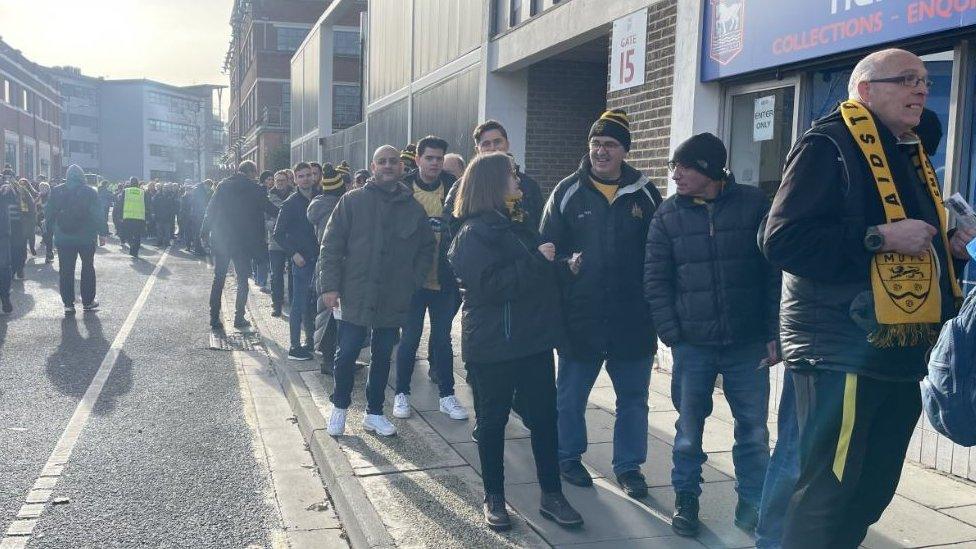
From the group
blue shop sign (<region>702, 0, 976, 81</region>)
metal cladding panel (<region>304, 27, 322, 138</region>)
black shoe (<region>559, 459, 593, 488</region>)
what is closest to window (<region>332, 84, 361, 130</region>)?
metal cladding panel (<region>304, 27, 322, 138</region>)

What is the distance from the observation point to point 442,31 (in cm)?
1594

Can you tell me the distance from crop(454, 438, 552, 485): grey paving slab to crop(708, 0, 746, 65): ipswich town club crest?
3.56 meters

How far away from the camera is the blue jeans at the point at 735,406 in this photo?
430cm

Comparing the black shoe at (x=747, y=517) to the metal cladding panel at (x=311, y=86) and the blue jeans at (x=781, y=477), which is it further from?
the metal cladding panel at (x=311, y=86)

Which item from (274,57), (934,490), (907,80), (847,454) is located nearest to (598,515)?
(847,454)

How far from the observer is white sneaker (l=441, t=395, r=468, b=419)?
641 cm

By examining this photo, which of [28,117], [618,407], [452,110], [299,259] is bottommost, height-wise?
[618,407]

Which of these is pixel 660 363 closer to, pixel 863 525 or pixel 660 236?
pixel 660 236

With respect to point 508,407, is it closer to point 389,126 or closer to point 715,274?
point 715,274

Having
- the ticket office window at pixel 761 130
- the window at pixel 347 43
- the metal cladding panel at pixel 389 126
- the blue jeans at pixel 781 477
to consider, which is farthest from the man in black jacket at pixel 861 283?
the window at pixel 347 43

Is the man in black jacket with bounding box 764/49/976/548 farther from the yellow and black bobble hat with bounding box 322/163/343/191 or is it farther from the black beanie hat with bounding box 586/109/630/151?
the yellow and black bobble hat with bounding box 322/163/343/191

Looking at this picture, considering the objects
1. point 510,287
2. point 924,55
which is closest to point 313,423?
point 510,287

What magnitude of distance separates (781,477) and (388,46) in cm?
1818

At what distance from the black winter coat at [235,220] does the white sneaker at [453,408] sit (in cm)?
494
